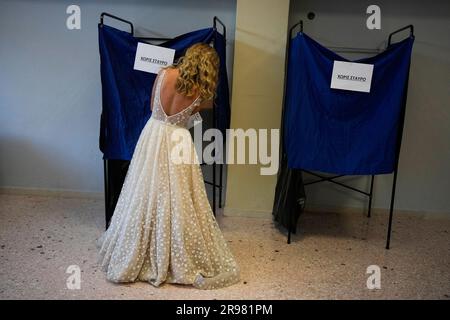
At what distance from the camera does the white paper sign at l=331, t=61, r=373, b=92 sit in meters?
2.24

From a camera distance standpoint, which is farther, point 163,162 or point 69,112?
point 69,112

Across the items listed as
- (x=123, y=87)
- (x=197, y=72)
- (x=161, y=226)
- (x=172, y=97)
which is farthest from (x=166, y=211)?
(x=123, y=87)

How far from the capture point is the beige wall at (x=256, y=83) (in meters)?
2.69

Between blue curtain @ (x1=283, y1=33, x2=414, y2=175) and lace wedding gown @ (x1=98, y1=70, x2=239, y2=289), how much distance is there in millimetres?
713

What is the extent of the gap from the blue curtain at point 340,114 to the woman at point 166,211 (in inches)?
23.3

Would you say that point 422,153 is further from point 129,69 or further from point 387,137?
point 129,69

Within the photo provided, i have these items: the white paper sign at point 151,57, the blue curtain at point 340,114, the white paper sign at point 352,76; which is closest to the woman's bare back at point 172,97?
the white paper sign at point 151,57

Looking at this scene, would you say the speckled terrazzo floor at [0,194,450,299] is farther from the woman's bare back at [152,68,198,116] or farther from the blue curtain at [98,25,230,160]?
the woman's bare back at [152,68,198,116]

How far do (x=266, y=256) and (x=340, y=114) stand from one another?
99 centimetres

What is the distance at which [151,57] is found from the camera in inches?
93.4

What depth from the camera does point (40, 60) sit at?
3066 mm

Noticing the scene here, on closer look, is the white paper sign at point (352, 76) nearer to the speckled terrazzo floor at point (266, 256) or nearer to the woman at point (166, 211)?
the woman at point (166, 211)

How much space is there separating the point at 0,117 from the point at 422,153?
351 cm

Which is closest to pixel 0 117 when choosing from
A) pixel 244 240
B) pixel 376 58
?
pixel 244 240
